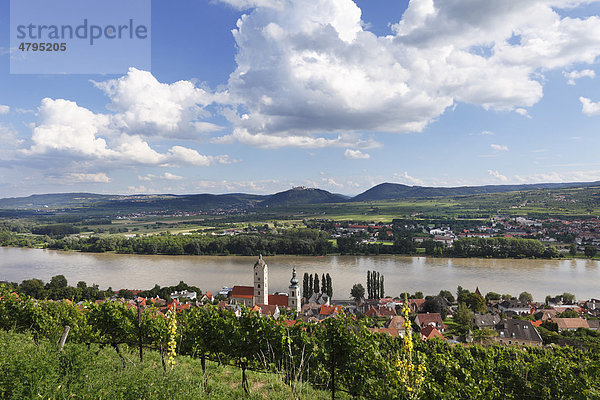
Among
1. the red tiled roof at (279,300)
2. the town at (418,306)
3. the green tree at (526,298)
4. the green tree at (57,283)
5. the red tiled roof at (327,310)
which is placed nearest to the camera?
the town at (418,306)

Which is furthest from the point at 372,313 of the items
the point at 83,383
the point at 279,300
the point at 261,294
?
the point at 83,383

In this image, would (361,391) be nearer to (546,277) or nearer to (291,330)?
(291,330)

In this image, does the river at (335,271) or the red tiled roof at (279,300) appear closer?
the red tiled roof at (279,300)

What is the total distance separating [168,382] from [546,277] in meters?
43.6

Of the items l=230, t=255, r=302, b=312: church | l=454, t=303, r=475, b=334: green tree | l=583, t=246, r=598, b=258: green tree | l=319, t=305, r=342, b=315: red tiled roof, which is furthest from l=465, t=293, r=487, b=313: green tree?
l=583, t=246, r=598, b=258: green tree

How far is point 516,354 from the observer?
11.0 meters

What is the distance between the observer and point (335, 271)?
41125mm

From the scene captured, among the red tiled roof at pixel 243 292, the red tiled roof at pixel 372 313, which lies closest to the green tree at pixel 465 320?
the red tiled roof at pixel 372 313

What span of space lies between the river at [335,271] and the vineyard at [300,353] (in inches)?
937

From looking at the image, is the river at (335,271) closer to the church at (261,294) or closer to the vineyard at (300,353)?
the church at (261,294)

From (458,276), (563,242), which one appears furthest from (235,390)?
(563,242)

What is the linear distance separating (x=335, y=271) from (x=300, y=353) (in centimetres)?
3509

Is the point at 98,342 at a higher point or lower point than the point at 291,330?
lower

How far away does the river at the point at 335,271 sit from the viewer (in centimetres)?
3281
